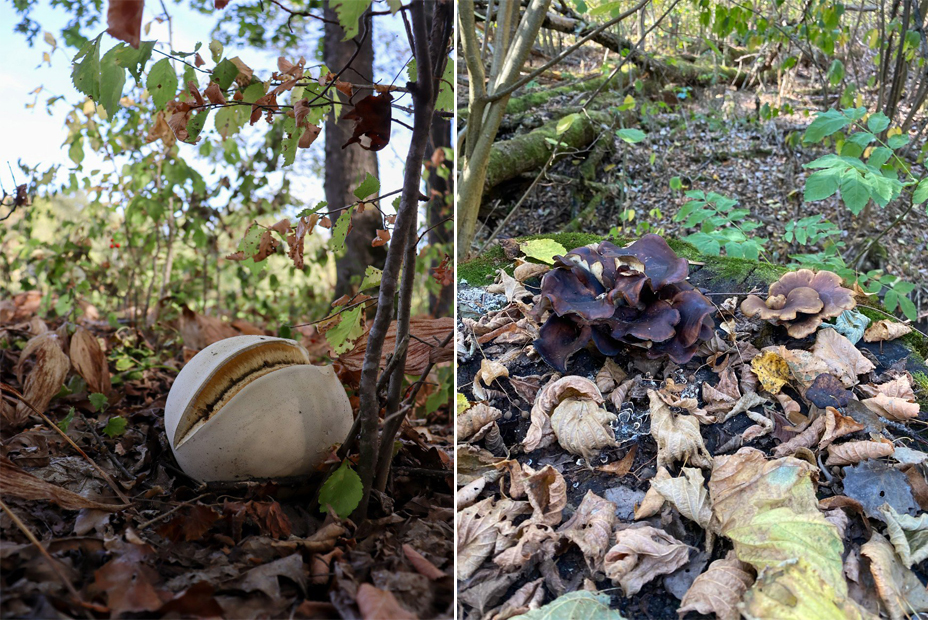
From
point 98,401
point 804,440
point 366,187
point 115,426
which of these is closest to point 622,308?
point 804,440

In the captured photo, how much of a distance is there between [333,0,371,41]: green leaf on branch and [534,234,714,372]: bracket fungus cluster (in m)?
1.20

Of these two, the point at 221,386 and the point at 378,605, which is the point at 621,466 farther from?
the point at 221,386

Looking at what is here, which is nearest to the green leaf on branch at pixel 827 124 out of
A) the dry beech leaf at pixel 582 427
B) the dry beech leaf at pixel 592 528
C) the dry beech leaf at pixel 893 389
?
the dry beech leaf at pixel 893 389

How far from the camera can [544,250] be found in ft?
8.46

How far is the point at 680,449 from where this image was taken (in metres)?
1.78

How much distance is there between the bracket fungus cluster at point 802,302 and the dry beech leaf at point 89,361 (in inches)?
92.2

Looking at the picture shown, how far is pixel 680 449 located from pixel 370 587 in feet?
3.42

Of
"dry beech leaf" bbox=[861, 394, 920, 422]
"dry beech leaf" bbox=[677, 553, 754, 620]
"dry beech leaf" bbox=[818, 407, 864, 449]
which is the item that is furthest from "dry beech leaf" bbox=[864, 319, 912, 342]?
"dry beech leaf" bbox=[677, 553, 754, 620]

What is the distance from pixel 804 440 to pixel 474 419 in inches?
36.9

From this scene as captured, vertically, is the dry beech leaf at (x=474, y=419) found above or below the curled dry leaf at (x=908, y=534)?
above

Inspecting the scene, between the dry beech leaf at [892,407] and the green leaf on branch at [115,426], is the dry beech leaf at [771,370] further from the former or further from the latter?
the green leaf on branch at [115,426]

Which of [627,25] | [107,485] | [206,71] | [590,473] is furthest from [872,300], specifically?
[627,25]

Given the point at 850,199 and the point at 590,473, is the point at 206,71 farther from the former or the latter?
the point at 850,199

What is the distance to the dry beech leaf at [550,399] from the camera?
1886mm
